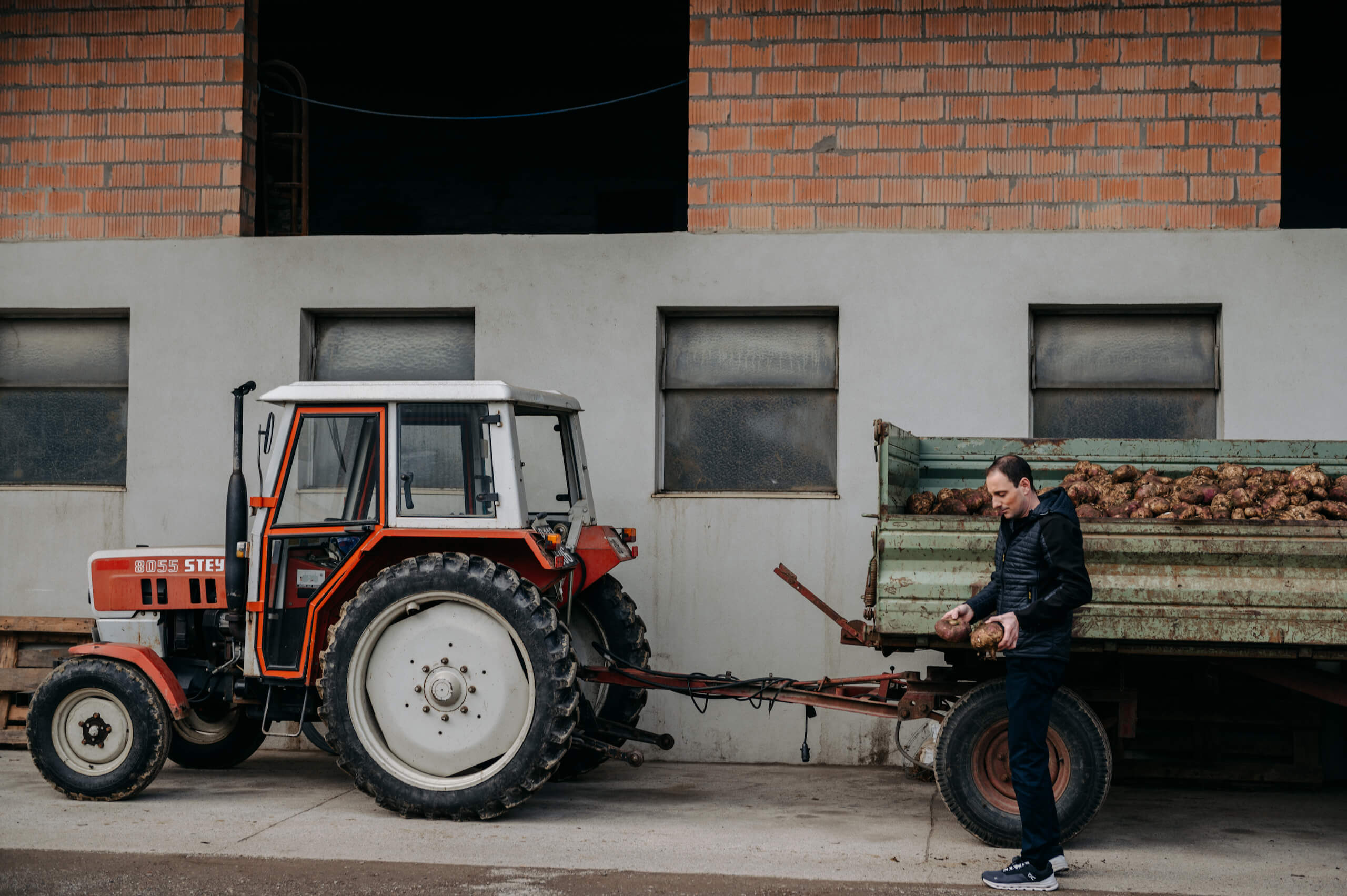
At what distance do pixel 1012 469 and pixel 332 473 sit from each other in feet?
12.2

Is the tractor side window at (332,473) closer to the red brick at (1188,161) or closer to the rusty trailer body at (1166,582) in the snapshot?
the rusty trailer body at (1166,582)

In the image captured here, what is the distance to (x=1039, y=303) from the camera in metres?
9.18

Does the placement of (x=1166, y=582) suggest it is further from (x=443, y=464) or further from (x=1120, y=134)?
(x=1120, y=134)

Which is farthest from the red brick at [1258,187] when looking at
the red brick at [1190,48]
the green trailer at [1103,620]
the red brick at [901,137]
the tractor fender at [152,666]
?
the tractor fender at [152,666]

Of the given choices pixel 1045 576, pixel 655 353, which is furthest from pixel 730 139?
pixel 1045 576

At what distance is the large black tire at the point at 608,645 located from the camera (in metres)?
8.17

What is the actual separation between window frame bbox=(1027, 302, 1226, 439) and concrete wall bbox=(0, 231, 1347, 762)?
72 millimetres

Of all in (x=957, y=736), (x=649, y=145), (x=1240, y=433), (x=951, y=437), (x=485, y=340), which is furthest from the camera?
(x=649, y=145)

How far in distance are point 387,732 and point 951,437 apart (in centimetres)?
364

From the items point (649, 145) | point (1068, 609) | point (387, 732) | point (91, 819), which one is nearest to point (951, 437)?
point (1068, 609)

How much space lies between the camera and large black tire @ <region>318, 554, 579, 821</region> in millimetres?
6914

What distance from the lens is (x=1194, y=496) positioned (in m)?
7.01

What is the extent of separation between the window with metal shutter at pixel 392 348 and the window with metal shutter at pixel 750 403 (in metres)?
1.58

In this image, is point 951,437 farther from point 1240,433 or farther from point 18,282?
point 18,282
